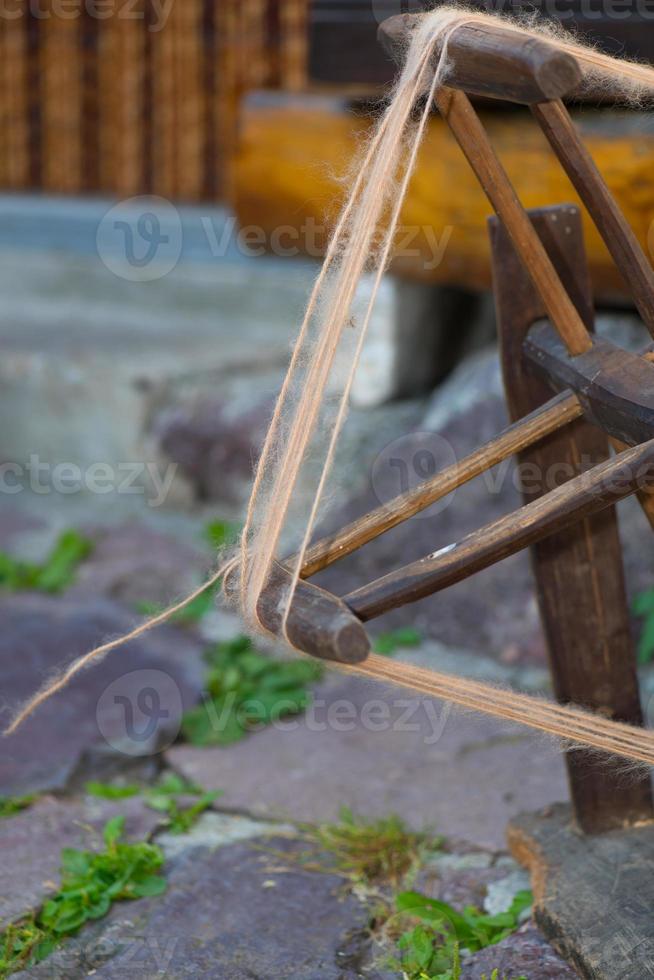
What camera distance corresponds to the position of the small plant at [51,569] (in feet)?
9.60

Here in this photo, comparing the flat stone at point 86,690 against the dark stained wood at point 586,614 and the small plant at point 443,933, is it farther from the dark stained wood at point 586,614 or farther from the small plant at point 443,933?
the dark stained wood at point 586,614

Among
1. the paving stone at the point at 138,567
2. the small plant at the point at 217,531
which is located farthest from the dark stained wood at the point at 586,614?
the small plant at the point at 217,531

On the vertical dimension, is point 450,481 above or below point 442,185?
below

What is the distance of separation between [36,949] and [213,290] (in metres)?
3.33

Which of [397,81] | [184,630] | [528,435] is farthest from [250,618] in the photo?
[184,630]

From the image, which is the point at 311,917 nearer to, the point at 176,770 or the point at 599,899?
the point at 599,899

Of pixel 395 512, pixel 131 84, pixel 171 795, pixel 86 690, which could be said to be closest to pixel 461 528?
pixel 86 690

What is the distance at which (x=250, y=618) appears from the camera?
1.25m

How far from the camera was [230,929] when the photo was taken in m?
1.64

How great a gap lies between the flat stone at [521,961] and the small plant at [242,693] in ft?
2.59

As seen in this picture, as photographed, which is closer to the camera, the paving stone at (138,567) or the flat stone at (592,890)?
the flat stone at (592,890)

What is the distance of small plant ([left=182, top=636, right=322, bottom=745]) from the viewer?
91.1 inches

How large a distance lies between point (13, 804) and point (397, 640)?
94 centimetres

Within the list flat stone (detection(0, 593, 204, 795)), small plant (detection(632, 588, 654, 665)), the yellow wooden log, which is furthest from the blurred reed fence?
small plant (detection(632, 588, 654, 665))
